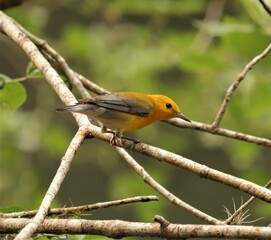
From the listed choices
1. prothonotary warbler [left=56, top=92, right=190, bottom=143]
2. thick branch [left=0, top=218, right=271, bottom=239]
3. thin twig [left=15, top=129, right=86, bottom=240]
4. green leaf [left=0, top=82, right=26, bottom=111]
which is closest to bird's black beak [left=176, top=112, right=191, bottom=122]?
prothonotary warbler [left=56, top=92, right=190, bottom=143]

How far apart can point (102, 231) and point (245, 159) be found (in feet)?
12.0

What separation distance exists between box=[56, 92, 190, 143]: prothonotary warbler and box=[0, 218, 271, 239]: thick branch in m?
0.67

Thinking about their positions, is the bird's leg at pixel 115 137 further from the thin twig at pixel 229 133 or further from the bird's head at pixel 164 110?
the bird's head at pixel 164 110

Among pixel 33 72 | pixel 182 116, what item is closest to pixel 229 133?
pixel 182 116

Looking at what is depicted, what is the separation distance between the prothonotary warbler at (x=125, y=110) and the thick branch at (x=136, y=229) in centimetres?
67

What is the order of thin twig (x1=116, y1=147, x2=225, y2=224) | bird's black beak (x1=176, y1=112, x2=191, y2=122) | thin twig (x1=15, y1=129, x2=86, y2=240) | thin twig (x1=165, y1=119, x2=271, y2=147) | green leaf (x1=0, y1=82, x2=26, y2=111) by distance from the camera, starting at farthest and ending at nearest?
bird's black beak (x1=176, y1=112, x2=191, y2=122) → green leaf (x1=0, y1=82, x2=26, y2=111) → thin twig (x1=165, y1=119, x2=271, y2=147) → thin twig (x1=116, y1=147, x2=225, y2=224) → thin twig (x1=15, y1=129, x2=86, y2=240)

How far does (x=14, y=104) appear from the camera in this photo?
331 cm

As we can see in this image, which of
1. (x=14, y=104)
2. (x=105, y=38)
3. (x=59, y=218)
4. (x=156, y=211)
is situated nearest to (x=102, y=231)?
(x=59, y=218)

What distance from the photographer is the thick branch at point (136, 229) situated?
1.96 metres

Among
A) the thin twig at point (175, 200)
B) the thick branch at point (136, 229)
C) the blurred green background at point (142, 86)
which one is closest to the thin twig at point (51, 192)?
the thick branch at point (136, 229)

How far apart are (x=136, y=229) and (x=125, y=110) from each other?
1.34 metres

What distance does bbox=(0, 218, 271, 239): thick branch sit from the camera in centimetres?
196

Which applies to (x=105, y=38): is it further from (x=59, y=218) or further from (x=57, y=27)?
(x=59, y=218)

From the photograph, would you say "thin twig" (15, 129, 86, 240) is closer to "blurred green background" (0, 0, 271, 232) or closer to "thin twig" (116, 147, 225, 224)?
"thin twig" (116, 147, 225, 224)
